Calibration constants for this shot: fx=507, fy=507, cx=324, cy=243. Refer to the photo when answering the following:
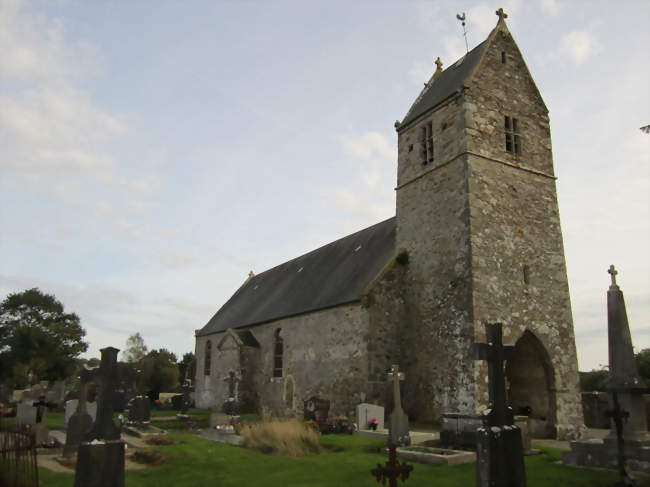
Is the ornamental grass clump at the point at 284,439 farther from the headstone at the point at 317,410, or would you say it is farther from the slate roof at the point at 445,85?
the slate roof at the point at 445,85

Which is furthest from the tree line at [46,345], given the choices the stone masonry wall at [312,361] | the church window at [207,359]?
the stone masonry wall at [312,361]

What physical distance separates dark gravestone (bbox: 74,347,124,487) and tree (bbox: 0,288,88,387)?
130ft

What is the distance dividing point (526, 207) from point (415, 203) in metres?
4.16

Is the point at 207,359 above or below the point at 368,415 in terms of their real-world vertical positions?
above

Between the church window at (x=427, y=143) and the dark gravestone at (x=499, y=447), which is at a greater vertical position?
the church window at (x=427, y=143)

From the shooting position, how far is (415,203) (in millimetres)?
20391

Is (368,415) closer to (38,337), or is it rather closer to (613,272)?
(613,272)

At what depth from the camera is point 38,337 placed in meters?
46.4

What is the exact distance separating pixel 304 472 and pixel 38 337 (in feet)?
148

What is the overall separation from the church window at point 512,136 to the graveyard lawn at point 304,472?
444 inches

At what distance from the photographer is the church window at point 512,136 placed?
64.0ft

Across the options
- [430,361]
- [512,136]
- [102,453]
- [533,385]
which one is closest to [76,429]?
[102,453]

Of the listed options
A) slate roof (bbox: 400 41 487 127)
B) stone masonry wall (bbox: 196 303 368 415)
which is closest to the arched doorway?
stone masonry wall (bbox: 196 303 368 415)

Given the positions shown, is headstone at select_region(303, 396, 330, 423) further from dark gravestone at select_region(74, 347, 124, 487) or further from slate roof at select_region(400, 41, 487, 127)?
slate roof at select_region(400, 41, 487, 127)
